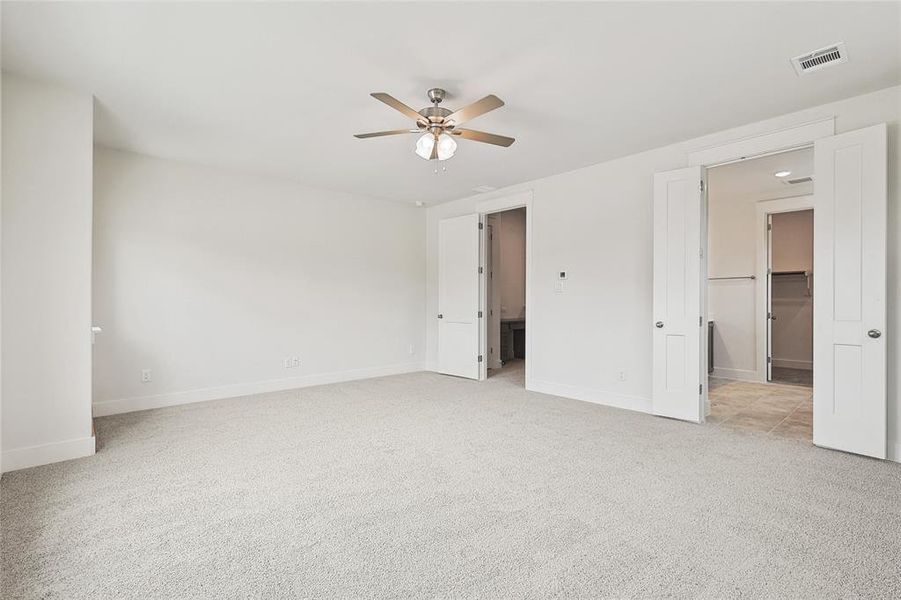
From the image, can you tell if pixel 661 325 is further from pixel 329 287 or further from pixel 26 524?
pixel 26 524

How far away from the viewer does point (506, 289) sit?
8250 millimetres

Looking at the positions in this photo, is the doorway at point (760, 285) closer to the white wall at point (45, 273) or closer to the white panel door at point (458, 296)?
the white panel door at point (458, 296)

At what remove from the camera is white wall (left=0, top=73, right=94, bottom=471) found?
284 cm

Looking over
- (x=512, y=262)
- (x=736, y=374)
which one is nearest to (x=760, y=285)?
(x=736, y=374)

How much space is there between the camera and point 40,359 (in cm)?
294

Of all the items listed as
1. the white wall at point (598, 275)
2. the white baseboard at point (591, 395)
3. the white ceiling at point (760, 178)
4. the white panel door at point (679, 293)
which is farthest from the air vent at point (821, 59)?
the white baseboard at point (591, 395)

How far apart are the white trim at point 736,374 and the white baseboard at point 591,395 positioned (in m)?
Answer: 2.84

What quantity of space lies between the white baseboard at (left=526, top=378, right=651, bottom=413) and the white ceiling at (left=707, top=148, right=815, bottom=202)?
8.66 feet

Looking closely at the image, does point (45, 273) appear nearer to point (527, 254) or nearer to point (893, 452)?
point (527, 254)

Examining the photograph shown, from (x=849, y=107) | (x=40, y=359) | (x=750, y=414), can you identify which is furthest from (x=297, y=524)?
(x=849, y=107)

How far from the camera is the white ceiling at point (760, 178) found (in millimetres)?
4697

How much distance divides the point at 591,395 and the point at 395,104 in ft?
11.9

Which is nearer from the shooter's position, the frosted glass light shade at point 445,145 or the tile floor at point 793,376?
the frosted glass light shade at point 445,145

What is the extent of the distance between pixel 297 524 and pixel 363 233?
4.57m
